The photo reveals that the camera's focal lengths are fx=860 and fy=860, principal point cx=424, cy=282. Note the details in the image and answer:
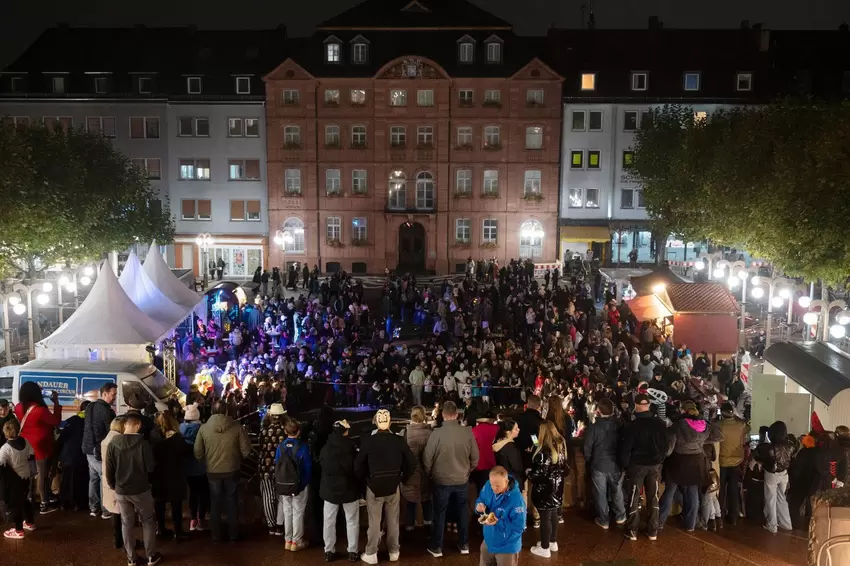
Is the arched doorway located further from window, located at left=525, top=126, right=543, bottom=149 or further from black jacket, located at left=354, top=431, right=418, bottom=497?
black jacket, located at left=354, top=431, right=418, bottom=497

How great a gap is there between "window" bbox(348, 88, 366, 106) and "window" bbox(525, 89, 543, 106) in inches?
339

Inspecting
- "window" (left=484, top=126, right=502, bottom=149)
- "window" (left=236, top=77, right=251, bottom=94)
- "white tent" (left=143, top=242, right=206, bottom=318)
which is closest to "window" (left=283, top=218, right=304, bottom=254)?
"window" (left=236, top=77, right=251, bottom=94)

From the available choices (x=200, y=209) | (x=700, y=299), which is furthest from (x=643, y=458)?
(x=200, y=209)

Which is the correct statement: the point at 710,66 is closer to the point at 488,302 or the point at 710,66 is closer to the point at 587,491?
the point at 488,302

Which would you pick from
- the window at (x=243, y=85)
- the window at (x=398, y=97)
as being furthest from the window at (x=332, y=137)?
the window at (x=243, y=85)

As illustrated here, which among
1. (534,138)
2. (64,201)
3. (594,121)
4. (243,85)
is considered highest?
(243,85)

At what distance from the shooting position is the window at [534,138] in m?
45.8

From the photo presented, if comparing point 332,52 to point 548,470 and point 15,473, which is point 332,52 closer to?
point 15,473

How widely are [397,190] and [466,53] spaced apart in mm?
8071

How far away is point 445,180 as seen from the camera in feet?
152

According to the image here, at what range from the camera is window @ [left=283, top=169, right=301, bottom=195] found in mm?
46469

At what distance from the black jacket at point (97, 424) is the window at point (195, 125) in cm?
3815

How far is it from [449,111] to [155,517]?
37265 millimetres

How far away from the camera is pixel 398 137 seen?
151 feet
